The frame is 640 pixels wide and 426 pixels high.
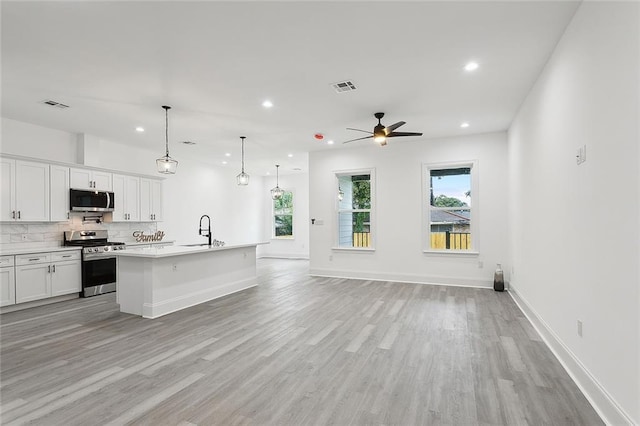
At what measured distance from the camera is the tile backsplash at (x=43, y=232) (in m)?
5.28

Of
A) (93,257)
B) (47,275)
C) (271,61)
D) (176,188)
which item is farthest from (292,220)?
(271,61)

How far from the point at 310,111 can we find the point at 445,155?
10.3 ft

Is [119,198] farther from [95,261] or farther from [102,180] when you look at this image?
[95,261]

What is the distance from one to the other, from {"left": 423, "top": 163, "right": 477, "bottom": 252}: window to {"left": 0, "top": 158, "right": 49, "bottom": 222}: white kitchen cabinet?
6810 mm

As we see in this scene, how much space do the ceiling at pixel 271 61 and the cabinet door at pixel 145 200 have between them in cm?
155

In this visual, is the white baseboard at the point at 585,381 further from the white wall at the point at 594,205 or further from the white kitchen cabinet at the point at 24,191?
the white kitchen cabinet at the point at 24,191

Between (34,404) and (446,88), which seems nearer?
(34,404)

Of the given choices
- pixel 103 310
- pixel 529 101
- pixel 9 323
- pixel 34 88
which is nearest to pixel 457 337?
pixel 529 101

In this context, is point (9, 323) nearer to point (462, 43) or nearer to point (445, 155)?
point (462, 43)

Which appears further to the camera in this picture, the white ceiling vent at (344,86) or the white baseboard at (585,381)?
the white ceiling vent at (344,86)

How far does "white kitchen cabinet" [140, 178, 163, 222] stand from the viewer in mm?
7109

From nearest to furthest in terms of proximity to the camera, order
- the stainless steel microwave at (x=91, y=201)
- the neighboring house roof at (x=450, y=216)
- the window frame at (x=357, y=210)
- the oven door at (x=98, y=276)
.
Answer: the oven door at (x=98, y=276) → the stainless steel microwave at (x=91, y=201) → the neighboring house roof at (x=450, y=216) → the window frame at (x=357, y=210)

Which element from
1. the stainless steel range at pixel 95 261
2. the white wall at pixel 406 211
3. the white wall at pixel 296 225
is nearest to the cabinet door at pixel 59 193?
the stainless steel range at pixel 95 261

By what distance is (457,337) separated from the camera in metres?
3.62
